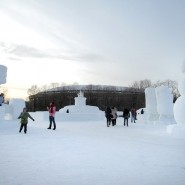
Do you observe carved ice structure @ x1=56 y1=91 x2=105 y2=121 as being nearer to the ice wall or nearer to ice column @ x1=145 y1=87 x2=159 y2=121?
ice column @ x1=145 y1=87 x2=159 y2=121

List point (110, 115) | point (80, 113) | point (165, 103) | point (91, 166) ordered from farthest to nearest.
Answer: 1. point (80, 113)
2. point (165, 103)
3. point (110, 115)
4. point (91, 166)

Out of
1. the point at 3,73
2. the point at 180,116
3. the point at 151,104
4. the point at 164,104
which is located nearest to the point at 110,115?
the point at 164,104

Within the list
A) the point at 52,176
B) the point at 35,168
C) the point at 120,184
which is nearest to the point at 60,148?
the point at 35,168

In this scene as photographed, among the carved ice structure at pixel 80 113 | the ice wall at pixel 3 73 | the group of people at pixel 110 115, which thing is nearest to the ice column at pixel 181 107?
the group of people at pixel 110 115

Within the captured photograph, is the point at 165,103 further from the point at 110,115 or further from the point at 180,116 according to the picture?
the point at 180,116

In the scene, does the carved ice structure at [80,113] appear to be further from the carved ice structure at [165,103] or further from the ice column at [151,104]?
the carved ice structure at [165,103]

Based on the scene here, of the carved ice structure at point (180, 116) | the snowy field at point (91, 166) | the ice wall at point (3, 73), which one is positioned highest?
the ice wall at point (3, 73)

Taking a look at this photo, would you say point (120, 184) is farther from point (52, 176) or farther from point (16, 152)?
point (16, 152)

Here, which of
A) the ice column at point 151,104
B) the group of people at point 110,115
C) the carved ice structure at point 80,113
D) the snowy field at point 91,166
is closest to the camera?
the snowy field at point 91,166

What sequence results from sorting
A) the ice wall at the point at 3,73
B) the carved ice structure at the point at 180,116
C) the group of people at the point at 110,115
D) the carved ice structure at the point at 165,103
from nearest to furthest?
the carved ice structure at the point at 180,116, the ice wall at the point at 3,73, the group of people at the point at 110,115, the carved ice structure at the point at 165,103

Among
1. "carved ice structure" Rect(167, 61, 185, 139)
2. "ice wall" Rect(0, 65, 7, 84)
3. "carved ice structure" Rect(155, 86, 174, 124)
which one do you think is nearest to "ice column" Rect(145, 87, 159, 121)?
"carved ice structure" Rect(155, 86, 174, 124)

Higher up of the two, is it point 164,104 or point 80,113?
point 164,104

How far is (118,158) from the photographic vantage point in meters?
7.38

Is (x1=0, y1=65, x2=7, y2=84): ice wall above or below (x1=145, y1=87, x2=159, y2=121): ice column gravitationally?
above
